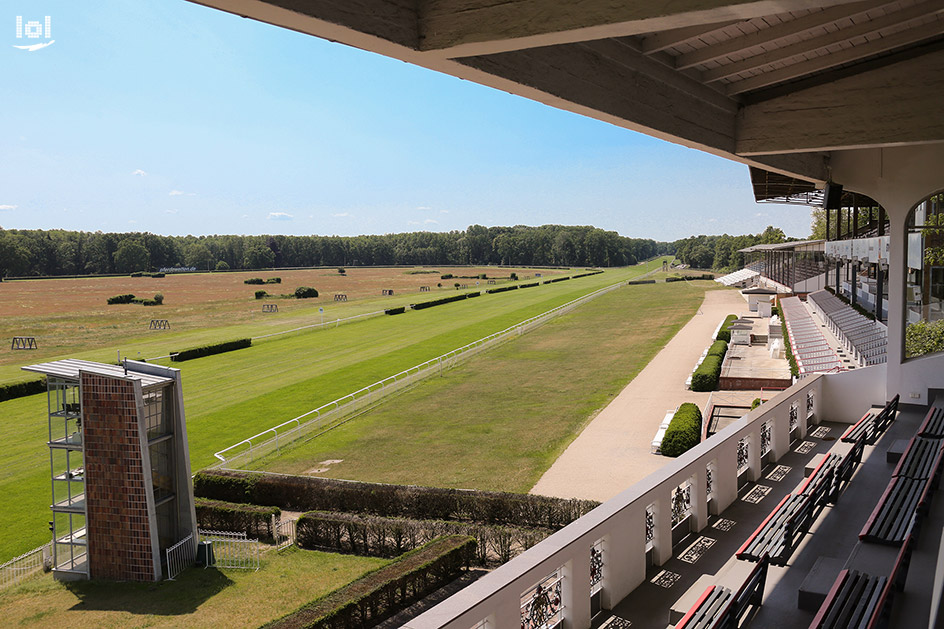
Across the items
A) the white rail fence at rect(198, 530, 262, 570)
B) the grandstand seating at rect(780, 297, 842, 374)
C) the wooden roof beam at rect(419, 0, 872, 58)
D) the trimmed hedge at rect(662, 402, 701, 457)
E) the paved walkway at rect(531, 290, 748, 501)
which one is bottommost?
the white rail fence at rect(198, 530, 262, 570)

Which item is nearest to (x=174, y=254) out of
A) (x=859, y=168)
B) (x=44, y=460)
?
(x=44, y=460)

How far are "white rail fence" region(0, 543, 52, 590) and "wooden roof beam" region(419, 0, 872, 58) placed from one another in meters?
13.2

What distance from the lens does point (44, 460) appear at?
18.6 meters

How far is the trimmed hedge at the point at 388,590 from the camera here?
884cm

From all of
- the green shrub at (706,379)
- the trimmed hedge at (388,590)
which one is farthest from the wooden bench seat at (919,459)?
the green shrub at (706,379)

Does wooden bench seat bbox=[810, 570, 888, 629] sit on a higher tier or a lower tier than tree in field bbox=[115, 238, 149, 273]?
lower

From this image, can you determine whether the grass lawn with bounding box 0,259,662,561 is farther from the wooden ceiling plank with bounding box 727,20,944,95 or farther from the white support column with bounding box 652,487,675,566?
the wooden ceiling plank with bounding box 727,20,944,95

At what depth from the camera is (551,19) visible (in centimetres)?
262

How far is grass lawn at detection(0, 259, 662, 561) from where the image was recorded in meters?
16.4

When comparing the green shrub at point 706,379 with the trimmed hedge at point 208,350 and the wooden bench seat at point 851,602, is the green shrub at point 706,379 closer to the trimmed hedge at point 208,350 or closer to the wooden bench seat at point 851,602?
the wooden bench seat at point 851,602

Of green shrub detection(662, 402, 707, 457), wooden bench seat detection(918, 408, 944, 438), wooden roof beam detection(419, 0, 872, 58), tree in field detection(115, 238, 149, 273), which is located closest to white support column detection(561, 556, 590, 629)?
wooden roof beam detection(419, 0, 872, 58)

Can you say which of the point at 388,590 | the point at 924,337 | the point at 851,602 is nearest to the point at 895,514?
the point at 851,602

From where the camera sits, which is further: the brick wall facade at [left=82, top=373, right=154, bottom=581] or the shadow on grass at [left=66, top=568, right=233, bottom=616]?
the brick wall facade at [left=82, top=373, right=154, bottom=581]

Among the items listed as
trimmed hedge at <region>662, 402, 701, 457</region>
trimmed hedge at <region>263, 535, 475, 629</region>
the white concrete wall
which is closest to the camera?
the white concrete wall
